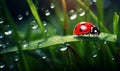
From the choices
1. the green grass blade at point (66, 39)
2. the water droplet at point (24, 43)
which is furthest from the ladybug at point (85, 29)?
the water droplet at point (24, 43)

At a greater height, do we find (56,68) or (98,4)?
(98,4)

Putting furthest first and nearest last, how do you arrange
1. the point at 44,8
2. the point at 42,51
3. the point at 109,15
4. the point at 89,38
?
the point at 44,8 → the point at 109,15 → the point at 42,51 → the point at 89,38

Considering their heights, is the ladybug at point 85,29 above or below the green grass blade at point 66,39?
above

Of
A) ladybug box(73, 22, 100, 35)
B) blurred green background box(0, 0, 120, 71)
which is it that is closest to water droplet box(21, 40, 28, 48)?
blurred green background box(0, 0, 120, 71)

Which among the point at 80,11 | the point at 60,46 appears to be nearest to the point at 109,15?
the point at 80,11

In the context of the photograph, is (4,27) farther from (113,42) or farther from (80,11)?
(113,42)

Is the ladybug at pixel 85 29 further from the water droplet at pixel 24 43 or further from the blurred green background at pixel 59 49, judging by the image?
the water droplet at pixel 24 43

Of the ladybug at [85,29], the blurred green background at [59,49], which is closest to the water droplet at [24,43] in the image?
the blurred green background at [59,49]

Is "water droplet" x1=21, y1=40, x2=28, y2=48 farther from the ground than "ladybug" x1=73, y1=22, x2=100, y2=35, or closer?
closer

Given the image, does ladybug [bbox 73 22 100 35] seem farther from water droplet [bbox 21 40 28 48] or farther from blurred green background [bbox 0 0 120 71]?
water droplet [bbox 21 40 28 48]

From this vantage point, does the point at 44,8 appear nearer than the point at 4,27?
No

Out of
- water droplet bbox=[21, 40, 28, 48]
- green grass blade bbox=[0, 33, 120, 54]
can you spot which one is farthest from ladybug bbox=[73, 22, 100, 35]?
water droplet bbox=[21, 40, 28, 48]
